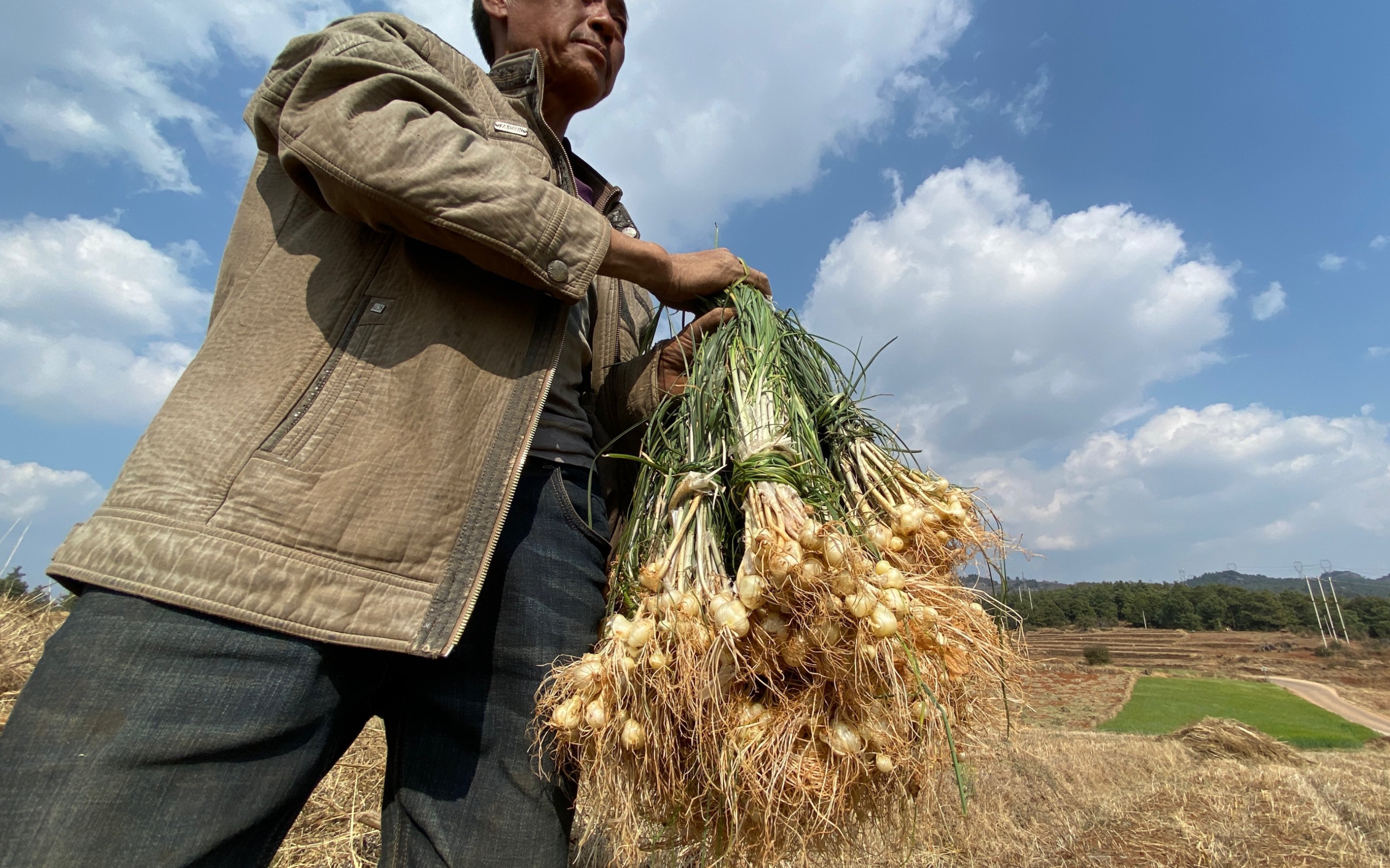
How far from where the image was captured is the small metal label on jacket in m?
1.32

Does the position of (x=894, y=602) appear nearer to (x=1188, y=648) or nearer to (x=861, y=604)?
(x=861, y=604)

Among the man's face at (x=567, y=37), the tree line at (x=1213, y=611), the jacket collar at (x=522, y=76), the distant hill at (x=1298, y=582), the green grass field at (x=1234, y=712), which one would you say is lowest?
the green grass field at (x=1234, y=712)

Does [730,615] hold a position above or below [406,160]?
below

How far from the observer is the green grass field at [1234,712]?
18094 mm

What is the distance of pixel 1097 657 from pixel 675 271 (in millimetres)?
46237

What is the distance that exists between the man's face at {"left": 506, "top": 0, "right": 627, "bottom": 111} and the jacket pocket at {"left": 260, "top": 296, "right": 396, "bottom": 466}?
2.83 ft

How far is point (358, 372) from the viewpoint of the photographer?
40.4 inches

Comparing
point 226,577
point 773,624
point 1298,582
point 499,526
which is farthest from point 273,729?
point 1298,582

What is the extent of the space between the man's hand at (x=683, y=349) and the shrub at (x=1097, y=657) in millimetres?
44949

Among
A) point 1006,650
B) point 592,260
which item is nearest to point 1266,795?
point 1006,650

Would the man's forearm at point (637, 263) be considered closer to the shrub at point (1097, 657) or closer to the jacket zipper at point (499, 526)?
the jacket zipper at point (499, 526)

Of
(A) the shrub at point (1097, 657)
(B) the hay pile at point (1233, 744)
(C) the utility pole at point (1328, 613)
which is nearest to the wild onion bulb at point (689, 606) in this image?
(B) the hay pile at point (1233, 744)

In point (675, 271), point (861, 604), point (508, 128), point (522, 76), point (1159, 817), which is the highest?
point (522, 76)

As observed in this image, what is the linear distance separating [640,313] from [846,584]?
3.74 ft
